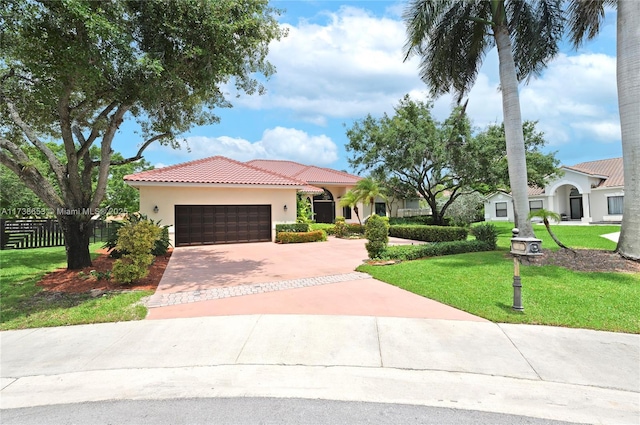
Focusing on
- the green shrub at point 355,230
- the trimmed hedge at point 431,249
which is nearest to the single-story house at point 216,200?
the green shrub at point 355,230

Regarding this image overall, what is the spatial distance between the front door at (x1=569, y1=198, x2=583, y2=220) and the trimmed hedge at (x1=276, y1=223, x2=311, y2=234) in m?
27.5

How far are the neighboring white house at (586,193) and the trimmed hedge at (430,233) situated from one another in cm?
1297

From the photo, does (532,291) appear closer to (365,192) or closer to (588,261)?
(588,261)

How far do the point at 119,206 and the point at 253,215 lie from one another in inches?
768

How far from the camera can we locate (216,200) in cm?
1778

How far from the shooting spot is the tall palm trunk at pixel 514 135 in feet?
34.9

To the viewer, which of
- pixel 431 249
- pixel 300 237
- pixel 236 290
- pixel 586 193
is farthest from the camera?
pixel 586 193

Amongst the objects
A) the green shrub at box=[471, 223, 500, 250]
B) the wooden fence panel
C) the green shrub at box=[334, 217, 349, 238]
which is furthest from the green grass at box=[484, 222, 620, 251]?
the wooden fence panel

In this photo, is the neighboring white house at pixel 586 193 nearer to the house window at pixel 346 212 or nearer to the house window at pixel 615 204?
the house window at pixel 615 204

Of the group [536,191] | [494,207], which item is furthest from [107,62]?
[494,207]

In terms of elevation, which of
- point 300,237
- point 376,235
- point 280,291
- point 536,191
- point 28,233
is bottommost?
point 280,291

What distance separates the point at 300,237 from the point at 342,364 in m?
14.2

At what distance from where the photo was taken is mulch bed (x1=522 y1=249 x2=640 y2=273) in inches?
349

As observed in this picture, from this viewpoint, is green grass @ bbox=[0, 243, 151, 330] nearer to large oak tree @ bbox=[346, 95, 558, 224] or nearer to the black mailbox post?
the black mailbox post
